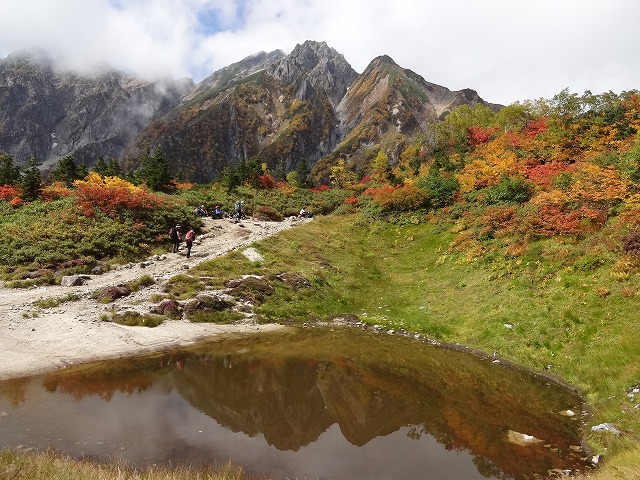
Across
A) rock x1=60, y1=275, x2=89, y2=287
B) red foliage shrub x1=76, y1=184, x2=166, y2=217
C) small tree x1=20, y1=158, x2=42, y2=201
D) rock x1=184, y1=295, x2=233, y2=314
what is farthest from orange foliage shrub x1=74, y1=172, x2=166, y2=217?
rock x1=184, y1=295, x2=233, y2=314

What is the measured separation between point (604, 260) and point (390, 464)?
17.4 m

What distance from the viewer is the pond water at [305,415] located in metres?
9.26

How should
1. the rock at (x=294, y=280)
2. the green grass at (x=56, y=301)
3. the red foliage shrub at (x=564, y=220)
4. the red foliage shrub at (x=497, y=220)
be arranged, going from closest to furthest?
the green grass at (x=56, y=301)
the red foliage shrub at (x=564, y=220)
the rock at (x=294, y=280)
the red foliage shrub at (x=497, y=220)

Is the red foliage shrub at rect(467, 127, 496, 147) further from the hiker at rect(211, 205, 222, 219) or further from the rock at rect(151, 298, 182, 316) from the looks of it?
the rock at rect(151, 298, 182, 316)

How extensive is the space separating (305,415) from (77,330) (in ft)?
38.1

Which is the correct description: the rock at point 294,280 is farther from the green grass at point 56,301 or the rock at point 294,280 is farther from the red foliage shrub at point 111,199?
the red foliage shrub at point 111,199

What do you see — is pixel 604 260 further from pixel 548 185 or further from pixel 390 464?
pixel 390 464

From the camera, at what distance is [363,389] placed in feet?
45.3

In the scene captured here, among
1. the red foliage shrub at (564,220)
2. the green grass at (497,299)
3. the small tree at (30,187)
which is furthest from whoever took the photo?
the small tree at (30,187)

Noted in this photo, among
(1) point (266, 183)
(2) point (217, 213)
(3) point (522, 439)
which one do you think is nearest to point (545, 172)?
(3) point (522, 439)

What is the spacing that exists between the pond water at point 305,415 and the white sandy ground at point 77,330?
112 cm

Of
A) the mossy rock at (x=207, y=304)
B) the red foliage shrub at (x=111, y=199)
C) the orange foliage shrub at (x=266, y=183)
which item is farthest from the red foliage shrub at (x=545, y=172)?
the orange foliage shrub at (x=266, y=183)

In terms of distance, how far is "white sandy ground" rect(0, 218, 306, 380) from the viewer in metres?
14.1

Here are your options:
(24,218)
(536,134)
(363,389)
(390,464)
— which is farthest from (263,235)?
(536,134)
